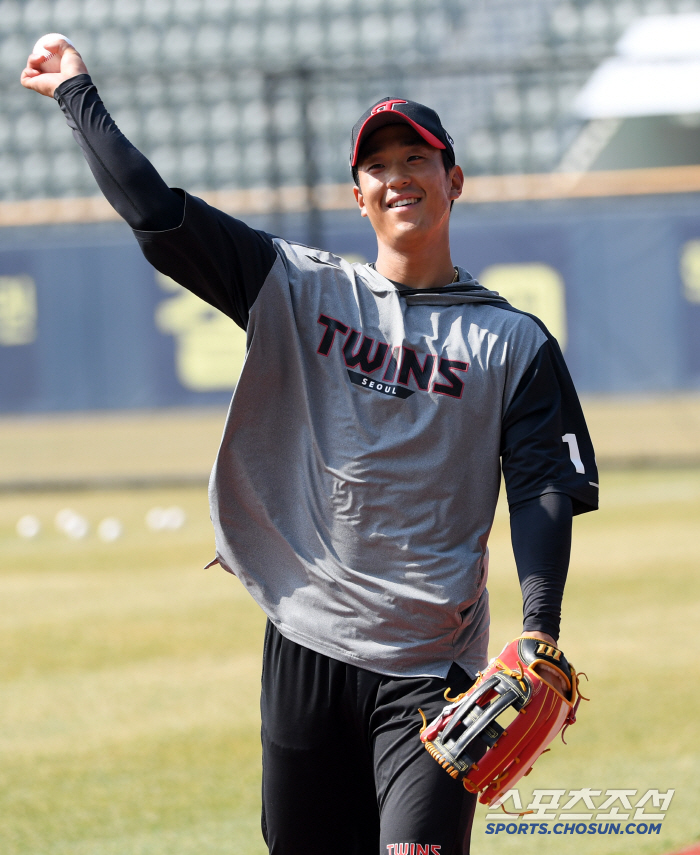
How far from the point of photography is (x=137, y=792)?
4.29m

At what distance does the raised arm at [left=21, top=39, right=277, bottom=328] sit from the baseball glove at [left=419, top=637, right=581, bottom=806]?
2.79ft

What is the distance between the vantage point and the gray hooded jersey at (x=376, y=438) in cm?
231

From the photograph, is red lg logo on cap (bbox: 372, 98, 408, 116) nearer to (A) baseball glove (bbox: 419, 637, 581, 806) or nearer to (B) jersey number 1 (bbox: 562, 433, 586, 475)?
(B) jersey number 1 (bbox: 562, 433, 586, 475)

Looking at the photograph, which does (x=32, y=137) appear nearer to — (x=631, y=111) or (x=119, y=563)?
(x=631, y=111)

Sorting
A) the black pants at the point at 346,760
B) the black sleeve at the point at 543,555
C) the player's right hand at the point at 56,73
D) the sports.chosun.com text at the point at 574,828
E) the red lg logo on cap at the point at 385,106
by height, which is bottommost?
the sports.chosun.com text at the point at 574,828

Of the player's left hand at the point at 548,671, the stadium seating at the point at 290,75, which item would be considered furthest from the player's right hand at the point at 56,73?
the stadium seating at the point at 290,75

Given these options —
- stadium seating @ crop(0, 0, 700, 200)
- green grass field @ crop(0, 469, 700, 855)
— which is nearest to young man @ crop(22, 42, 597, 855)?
green grass field @ crop(0, 469, 700, 855)

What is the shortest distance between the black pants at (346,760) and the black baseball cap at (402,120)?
41.2 inches

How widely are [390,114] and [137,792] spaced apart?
9.37ft

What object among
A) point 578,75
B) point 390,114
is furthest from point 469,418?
point 578,75

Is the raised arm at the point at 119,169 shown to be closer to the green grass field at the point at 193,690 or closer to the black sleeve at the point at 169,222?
the black sleeve at the point at 169,222

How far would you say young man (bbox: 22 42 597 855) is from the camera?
2258 millimetres

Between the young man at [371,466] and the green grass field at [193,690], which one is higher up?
the young man at [371,466]

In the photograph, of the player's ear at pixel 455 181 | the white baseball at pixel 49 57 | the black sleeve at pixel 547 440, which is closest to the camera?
the black sleeve at pixel 547 440
